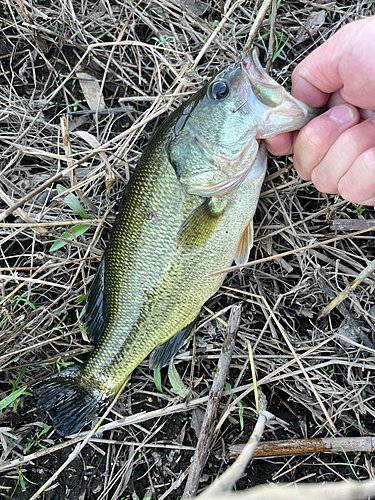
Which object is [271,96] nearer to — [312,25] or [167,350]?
[312,25]

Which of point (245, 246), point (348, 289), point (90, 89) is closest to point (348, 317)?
point (348, 289)

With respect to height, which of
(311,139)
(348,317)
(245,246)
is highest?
(311,139)

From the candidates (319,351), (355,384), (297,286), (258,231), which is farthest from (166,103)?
(355,384)

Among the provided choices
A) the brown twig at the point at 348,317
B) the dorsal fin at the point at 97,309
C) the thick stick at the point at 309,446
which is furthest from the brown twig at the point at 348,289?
the dorsal fin at the point at 97,309

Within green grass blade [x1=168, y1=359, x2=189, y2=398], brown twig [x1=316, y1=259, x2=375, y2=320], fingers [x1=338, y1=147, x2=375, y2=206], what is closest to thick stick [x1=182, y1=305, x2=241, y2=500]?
green grass blade [x1=168, y1=359, x2=189, y2=398]

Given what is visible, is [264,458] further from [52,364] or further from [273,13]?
[273,13]

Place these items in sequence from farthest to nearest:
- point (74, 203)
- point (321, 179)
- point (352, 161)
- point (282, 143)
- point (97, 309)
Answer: point (74, 203) → point (97, 309) → point (282, 143) → point (321, 179) → point (352, 161)
